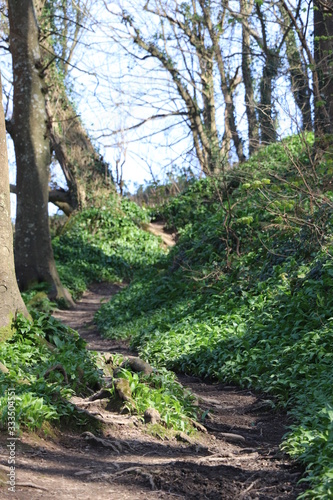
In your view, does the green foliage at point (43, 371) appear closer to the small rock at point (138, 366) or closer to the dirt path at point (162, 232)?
the small rock at point (138, 366)

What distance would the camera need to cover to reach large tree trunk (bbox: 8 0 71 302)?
13766 mm

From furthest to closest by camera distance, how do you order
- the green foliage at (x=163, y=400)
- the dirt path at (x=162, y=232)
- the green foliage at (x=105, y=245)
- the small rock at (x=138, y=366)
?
the dirt path at (x=162, y=232)
the green foliage at (x=105, y=245)
the small rock at (x=138, y=366)
the green foliage at (x=163, y=400)

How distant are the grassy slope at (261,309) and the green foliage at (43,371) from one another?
1797mm

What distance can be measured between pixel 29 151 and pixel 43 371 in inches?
356

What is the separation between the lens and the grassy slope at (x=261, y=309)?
601 cm

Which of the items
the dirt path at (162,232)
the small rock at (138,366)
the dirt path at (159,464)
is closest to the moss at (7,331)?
the small rock at (138,366)

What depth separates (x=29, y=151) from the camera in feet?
46.1

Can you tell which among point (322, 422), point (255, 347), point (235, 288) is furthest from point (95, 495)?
point (235, 288)

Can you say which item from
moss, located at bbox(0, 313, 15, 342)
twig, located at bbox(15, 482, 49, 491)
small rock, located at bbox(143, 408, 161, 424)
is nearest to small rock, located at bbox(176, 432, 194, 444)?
small rock, located at bbox(143, 408, 161, 424)

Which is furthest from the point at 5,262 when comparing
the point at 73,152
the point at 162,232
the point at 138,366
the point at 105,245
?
the point at 162,232

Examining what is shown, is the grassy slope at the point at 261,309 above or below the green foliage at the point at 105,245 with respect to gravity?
below

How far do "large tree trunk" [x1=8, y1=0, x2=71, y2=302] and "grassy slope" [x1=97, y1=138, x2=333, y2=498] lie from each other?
7.07 ft

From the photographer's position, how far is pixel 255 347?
304 inches

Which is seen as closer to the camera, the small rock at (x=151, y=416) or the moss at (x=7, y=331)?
the small rock at (x=151, y=416)
